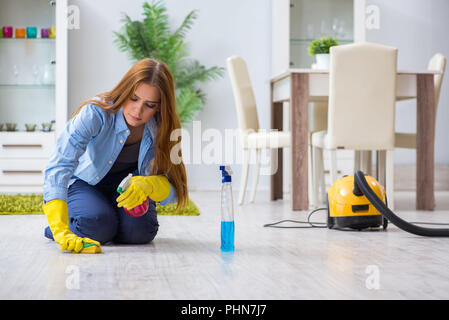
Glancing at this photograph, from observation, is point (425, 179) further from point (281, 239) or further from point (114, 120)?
point (114, 120)

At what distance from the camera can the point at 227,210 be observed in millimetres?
1805

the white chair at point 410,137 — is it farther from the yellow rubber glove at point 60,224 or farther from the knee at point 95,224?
the yellow rubber glove at point 60,224

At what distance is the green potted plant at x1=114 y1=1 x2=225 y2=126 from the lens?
15.8 ft

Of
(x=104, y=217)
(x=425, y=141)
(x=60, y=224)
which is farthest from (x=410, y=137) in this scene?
(x=60, y=224)

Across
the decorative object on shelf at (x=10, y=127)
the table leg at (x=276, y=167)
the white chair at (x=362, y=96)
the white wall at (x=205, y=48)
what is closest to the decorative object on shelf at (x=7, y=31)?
the white wall at (x=205, y=48)

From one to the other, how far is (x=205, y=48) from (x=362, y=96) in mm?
2213

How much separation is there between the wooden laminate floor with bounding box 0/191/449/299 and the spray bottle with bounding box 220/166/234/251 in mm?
50

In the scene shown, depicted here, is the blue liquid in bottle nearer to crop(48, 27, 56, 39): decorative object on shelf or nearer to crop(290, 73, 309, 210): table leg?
crop(290, 73, 309, 210): table leg

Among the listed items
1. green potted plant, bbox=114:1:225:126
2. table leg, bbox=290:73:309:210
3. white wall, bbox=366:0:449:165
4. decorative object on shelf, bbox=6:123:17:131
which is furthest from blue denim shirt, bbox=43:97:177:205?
white wall, bbox=366:0:449:165

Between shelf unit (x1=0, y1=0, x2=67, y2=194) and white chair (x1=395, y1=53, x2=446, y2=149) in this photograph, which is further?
shelf unit (x1=0, y1=0, x2=67, y2=194)

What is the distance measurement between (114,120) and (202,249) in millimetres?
513

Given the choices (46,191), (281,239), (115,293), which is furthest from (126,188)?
(281,239)

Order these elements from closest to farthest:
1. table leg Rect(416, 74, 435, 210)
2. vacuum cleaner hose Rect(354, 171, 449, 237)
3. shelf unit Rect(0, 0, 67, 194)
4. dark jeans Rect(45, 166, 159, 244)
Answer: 1. dark jeans Rect(45, 166, 159, 244)
2. vacuum cleaner hose Rect(354, 171, 449, 237)
3. table leg Rect(416, 74, 435, 210)
4. shelf unit Rect(0, 0, 67, 194)
